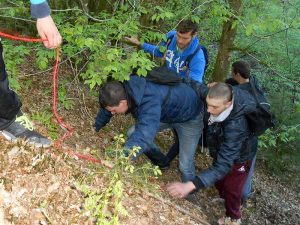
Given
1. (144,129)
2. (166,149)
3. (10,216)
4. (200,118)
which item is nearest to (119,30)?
(144,129)

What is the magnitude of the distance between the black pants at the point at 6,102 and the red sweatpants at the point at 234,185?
116 inches

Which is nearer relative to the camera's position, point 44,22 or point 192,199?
point 44,22

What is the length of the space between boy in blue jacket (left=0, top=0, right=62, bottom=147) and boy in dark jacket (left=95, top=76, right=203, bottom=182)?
0.84m

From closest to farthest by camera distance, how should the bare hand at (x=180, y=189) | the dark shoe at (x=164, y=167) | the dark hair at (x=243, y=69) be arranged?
1. the bare hand at (x=180, y=189)
2. the dark hair at (x=243, y=69)
3. the dark shoe at (x=164, y=167)

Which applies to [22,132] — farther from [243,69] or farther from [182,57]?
[243,69]

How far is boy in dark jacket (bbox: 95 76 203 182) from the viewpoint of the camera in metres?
3.82

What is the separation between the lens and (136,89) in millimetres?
3916

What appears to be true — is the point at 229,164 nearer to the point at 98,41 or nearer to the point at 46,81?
the point at 98,41

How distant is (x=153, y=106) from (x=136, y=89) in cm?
26

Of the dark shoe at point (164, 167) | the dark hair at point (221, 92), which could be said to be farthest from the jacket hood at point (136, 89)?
the dark shoe at point (164, 167)

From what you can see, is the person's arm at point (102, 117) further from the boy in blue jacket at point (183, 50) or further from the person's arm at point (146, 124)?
the boy in blue jacket at point (183, 50)

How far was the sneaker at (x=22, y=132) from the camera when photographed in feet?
11.2

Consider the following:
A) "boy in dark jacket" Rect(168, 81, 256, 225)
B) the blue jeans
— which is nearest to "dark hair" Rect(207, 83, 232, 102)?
"boy in dark jacket" Rect(168, 81, 256, 225)

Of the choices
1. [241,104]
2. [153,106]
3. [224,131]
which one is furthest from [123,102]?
[241,104]
